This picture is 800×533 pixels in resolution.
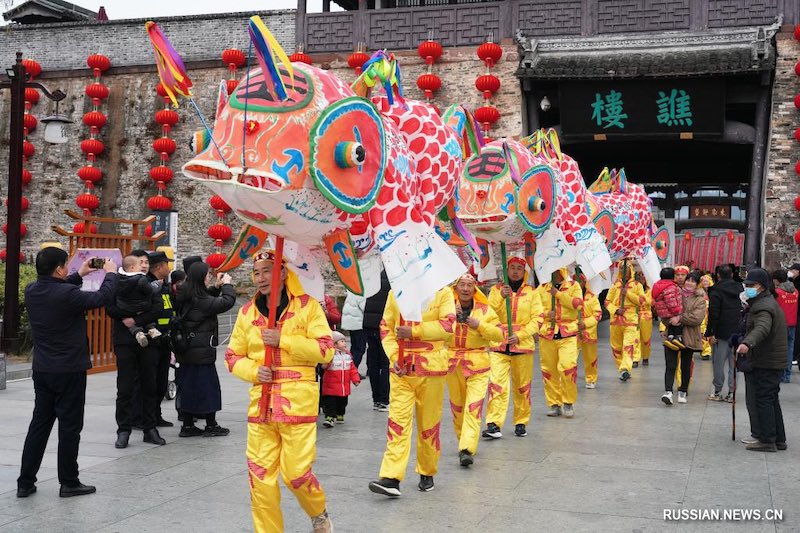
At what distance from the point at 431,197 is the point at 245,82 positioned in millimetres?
1662

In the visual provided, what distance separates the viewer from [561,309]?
8.31m

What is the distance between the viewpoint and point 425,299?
514 cm

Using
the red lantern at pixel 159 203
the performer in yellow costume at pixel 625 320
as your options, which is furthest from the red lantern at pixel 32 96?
the performer in yellow costume at pixel 625 320

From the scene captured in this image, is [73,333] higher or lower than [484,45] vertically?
lower

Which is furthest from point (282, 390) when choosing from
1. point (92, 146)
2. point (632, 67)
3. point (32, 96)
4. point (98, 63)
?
point (32, 96)

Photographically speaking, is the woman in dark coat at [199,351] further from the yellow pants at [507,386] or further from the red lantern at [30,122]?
the red lantern at [30,122]

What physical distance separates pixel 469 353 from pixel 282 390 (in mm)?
2340

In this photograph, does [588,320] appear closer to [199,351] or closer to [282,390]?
[199,351]

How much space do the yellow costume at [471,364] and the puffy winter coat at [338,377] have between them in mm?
1581

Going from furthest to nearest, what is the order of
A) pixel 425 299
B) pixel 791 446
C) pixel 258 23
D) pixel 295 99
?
1. pixel 791 446
2. pixel 425 299
3. pixel 295 99
4. pixel 258 23

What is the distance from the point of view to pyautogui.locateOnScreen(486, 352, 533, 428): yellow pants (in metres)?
7.13

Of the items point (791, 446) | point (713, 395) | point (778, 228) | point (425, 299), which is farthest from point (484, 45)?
point (425, 299)

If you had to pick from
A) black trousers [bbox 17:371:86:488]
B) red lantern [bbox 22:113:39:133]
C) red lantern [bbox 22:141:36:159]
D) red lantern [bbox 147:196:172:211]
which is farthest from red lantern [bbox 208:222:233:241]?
black trousers [bbox 17:371:86:488]

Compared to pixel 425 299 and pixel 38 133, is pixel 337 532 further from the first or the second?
pixel 38 133
